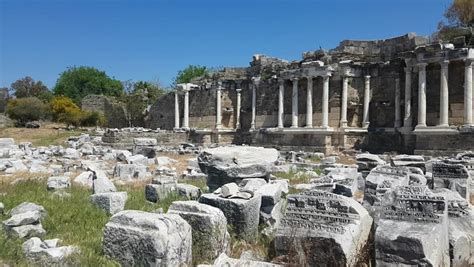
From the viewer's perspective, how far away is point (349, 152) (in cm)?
1945

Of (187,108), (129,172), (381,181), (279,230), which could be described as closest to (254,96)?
(187,108)

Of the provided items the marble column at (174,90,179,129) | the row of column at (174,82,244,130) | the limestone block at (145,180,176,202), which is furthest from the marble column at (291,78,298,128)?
the limestone block at (145,180,176,202)

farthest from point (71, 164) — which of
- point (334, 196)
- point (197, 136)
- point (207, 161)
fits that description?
point (197, 136)

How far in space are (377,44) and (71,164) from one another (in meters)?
16.3

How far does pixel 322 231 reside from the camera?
4590 millimetres

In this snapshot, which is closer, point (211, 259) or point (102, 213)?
point (211, 259)

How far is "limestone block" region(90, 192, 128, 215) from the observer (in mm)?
6535

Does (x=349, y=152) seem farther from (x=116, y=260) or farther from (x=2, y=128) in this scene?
(x=2, y=128)

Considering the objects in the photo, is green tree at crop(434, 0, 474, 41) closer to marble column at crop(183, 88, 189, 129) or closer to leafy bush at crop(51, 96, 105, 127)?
marble column at crop(183, 88, 189, 129)

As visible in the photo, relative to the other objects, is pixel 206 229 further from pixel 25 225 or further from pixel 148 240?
pixel 25 225

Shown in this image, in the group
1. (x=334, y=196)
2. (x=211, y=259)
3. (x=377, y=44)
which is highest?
(x=377, y=44)

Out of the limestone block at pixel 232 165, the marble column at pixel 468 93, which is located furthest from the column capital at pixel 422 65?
the limestone block at pixel 232 165

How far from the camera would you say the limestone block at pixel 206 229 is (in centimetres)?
467

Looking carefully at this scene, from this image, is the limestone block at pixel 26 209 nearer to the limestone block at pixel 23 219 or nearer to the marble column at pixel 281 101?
the limestone block at pixel 23 219
